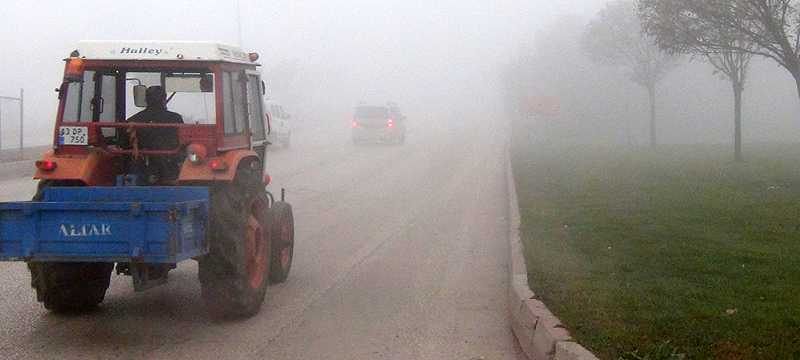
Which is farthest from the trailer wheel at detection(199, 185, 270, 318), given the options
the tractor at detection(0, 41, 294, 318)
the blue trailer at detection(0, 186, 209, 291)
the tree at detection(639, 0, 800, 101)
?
the tree at detection(639, 0, 800, 101)

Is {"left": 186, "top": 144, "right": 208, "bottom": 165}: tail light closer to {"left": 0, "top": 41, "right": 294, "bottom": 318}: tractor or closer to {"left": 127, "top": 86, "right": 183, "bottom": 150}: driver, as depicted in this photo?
{"left": 0, "top": 41, "right": 294, "bottom": 318}: tractor

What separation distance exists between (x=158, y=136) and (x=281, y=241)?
1921 mm

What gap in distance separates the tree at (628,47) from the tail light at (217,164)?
2897 centimetres

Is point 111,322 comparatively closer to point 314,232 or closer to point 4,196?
point 314,232

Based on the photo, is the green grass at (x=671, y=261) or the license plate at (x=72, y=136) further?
the license plate at (x=72, y=136)

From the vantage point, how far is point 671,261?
392 inches

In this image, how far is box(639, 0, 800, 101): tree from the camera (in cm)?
1828

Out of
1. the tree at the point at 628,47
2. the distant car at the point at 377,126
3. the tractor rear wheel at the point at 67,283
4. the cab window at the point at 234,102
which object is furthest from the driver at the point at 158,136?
the distant car at the point at 377,126

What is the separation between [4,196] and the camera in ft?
59.9

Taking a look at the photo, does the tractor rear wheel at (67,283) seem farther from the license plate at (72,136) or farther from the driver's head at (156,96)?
the driver's head at (156,96)

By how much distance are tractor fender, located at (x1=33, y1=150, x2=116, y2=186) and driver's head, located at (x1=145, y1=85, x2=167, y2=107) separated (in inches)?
25.3

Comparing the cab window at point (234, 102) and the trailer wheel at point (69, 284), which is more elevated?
the cab window at point (234, 102)

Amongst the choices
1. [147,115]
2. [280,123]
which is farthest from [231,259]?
[280,123]

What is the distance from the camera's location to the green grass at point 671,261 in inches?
265
